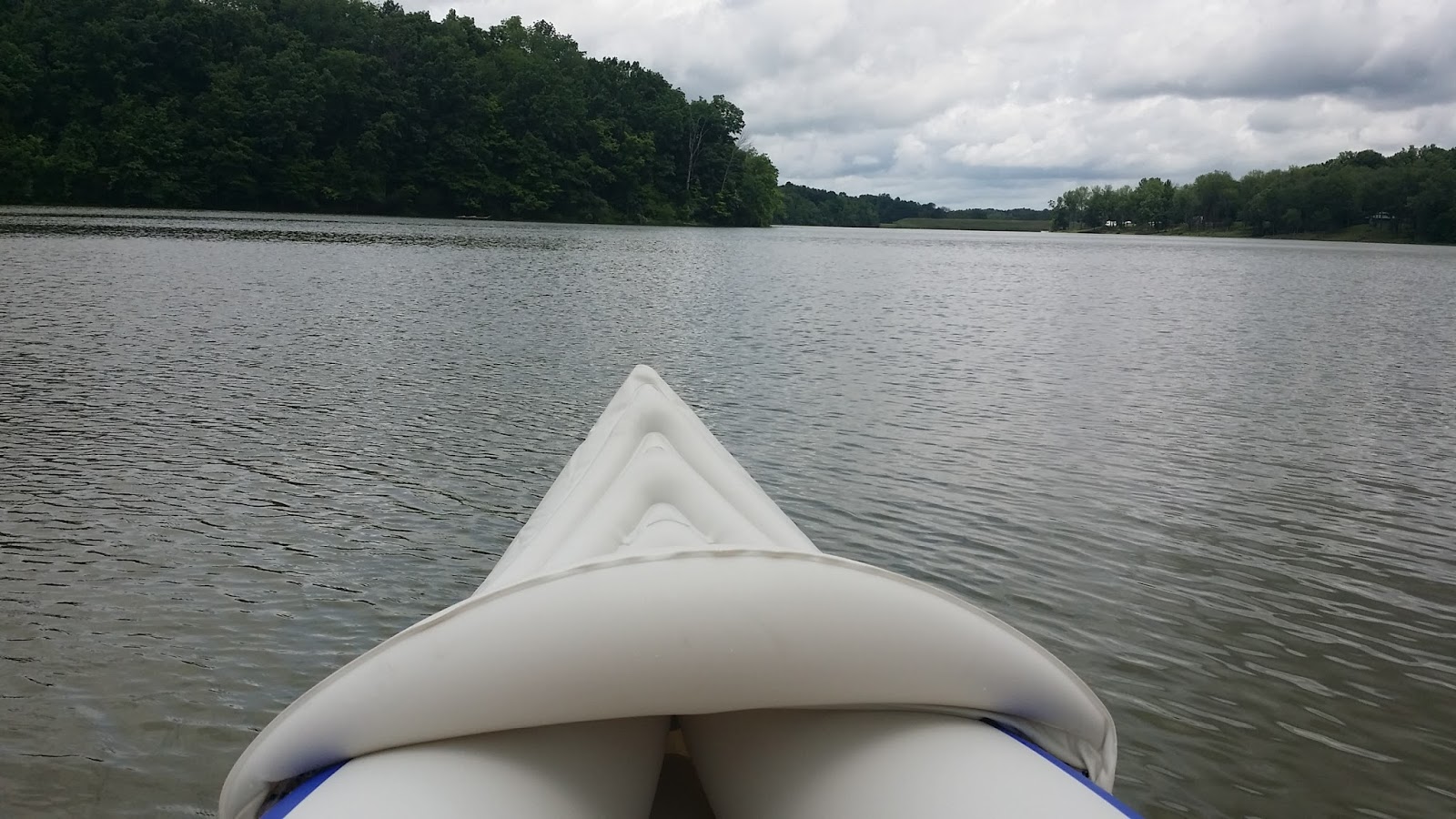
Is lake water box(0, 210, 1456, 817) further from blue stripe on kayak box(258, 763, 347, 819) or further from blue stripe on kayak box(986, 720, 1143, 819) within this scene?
blue stripe on kayak box(986, 720, 1143, 819)

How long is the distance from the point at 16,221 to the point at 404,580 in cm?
3875

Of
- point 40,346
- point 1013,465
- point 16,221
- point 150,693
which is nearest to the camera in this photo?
point 150,693

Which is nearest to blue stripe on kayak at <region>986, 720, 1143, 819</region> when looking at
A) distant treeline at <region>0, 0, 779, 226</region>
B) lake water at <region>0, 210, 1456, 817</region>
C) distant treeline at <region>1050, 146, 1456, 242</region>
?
lake water at <region>0, 210, 1456, 817</region>

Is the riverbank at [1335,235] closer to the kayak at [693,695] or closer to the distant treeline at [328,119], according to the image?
the distant treeline at [328,119]

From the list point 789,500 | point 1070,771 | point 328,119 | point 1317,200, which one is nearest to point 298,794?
point 1070,771

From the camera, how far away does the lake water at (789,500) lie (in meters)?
4.03

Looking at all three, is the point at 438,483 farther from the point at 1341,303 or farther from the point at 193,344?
the point at 1341,303

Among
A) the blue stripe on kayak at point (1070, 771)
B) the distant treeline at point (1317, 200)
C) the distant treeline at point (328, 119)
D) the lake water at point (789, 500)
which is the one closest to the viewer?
the blue stripe on kayak at point (1070, 771)

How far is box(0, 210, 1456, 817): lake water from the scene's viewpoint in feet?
13.2

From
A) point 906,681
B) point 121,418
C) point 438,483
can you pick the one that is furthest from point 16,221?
point 906,681

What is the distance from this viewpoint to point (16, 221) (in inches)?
1411

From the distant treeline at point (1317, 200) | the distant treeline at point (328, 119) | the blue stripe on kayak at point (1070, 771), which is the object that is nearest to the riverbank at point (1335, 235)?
the distant treeline at point (1317, 200)

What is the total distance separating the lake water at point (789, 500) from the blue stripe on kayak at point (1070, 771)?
1.81 metres

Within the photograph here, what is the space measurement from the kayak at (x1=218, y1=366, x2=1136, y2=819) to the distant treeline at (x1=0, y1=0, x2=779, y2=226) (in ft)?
205
